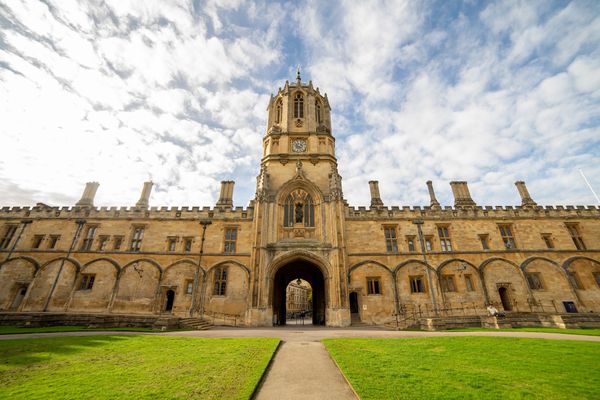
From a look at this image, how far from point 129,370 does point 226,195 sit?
22.3 meters

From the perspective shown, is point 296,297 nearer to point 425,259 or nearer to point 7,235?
point 425,259

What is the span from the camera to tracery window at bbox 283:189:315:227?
22.9 m

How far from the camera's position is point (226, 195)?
90.0ft

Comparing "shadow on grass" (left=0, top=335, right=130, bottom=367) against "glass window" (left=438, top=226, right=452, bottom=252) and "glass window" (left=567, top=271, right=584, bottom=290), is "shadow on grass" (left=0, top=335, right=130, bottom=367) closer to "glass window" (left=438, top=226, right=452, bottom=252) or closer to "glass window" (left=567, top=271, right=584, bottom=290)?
"glass window" (left=438, top=226, right=452, bottom=252)

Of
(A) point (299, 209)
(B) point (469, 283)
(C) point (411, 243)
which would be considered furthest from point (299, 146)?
(B) point (469, 283)

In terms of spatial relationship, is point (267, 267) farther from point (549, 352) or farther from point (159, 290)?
point (549, 352)

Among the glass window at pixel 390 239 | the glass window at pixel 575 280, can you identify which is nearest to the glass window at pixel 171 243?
the glass window at pixel 390 239

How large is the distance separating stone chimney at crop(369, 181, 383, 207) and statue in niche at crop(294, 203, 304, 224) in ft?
27.7

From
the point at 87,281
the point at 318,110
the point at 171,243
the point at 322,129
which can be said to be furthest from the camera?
the point at 318,110

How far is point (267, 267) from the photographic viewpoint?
68.0ft

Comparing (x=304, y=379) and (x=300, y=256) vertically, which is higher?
(x=300, y=256)

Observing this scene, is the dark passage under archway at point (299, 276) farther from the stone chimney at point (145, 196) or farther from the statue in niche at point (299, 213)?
the stone chimney at point (145, 196)

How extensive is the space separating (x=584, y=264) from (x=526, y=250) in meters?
4.88

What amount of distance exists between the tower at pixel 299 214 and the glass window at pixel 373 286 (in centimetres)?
293
